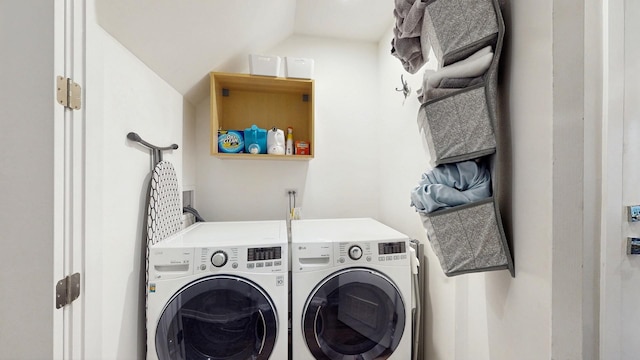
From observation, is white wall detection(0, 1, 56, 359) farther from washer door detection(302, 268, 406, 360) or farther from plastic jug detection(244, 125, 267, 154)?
plastic jug detection(244, 125, 267, 154)

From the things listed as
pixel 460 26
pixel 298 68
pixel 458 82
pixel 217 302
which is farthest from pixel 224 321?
pixel 298 68

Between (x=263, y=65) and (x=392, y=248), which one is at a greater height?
(x=263, y=65)

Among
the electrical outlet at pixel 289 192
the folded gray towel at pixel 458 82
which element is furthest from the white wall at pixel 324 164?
the folded gray towel at pixel 458 82

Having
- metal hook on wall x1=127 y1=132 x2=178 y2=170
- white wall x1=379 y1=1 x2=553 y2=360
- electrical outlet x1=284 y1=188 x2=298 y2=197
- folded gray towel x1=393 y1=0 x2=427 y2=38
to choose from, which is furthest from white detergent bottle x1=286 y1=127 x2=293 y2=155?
white wall x1=379 y1=1 x2=553 y2=360

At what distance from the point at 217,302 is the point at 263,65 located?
1540 mm

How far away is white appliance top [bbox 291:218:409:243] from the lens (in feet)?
4.58

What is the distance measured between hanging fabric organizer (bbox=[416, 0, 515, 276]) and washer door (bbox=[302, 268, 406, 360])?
0.57 meters

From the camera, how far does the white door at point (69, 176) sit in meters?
0.67

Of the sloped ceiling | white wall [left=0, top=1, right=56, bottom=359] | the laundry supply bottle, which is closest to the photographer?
white wall [left=0, top=1, right=56, bottom=359]

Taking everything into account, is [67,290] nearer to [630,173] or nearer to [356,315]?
[356,315]

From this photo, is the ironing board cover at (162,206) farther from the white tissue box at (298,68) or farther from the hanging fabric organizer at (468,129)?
the hanging fabric organizer at (468,129)

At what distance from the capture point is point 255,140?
192 cm

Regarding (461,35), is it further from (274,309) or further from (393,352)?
(393,352)

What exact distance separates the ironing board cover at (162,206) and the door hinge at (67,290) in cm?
52
